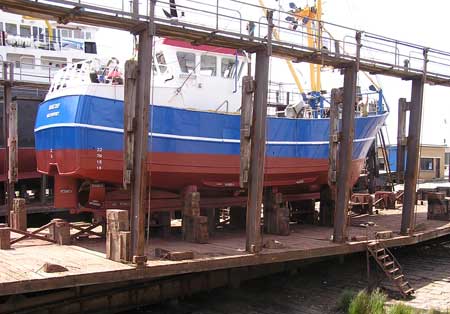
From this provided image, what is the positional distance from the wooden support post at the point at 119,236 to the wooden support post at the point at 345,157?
4346 millimetres

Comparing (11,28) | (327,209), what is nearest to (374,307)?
(327,209)

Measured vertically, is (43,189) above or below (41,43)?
below

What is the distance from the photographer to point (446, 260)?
41.6 ft

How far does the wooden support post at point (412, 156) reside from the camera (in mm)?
11477

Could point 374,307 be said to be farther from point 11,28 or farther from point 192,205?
point 11,28

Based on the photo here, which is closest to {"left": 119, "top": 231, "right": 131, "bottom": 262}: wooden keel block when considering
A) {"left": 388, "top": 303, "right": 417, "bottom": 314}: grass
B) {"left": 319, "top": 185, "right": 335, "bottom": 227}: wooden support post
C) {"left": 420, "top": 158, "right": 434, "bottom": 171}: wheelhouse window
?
{"left": 388, "top": 303, "right": 417, "bottom": 314}: grass

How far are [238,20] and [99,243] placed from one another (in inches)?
181

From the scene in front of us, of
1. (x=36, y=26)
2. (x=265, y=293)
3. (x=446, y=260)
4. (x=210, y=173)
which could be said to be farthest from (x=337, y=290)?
(x=36, y=26)

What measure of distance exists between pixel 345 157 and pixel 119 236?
474 cm

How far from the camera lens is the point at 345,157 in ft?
32.6

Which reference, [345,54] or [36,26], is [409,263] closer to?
[345,54]

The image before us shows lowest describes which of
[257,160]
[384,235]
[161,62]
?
[384,235]

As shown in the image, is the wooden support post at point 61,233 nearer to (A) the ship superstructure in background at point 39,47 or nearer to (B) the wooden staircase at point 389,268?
(B) the wooden staircase at point 389,268

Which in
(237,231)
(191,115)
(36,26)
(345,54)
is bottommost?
(237,231)
